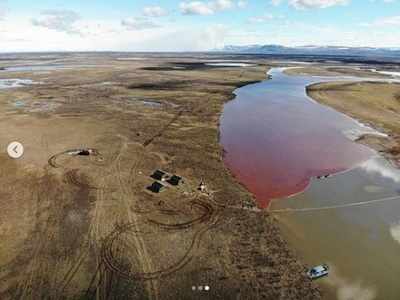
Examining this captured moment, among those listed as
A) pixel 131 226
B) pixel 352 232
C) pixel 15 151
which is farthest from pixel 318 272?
pixel 15 151

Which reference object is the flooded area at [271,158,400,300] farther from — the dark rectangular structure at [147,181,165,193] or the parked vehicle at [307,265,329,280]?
the dark rectangular structure at [147,181,165,193]

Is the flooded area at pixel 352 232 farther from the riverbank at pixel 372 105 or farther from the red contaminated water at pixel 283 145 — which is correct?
the riverbank at pixel 372 105

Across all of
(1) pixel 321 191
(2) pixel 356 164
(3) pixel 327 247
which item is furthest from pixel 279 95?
(3) pixel 327 247

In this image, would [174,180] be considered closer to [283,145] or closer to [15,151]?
[283,145]

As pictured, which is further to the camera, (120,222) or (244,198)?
(244,198)

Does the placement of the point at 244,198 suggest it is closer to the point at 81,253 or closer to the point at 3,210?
the point at 81,253
